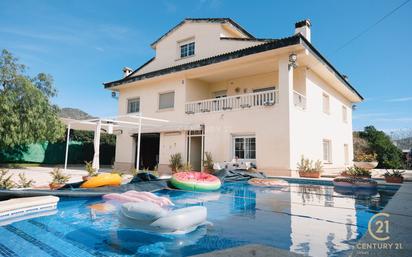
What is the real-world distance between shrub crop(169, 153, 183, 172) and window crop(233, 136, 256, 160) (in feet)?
13.3

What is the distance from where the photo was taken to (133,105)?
23.8 metres

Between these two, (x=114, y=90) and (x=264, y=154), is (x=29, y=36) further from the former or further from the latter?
(x=264, y=154)

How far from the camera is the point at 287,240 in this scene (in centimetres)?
466

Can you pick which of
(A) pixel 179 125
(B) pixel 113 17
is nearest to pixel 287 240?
(A) pixel 179 125

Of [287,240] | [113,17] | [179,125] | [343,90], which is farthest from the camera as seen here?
[343,90]

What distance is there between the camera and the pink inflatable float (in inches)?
297

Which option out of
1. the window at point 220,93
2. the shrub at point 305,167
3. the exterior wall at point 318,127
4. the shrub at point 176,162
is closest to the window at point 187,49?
the window at point 220,93

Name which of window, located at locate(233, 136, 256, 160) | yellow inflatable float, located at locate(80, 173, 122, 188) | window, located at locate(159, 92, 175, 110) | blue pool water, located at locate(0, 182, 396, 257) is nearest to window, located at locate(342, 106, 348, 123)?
window, located at locate(233, 136, 256, 160)

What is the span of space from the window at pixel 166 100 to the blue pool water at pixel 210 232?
13.5 metres

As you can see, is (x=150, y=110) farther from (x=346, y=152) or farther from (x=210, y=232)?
(x=346, y=152)

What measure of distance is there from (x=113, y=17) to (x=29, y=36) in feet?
16.6

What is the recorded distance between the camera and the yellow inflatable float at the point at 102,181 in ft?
30.1

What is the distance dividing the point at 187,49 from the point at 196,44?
1327mm

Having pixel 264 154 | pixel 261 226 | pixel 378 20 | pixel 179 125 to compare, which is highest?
pixel 378 20
